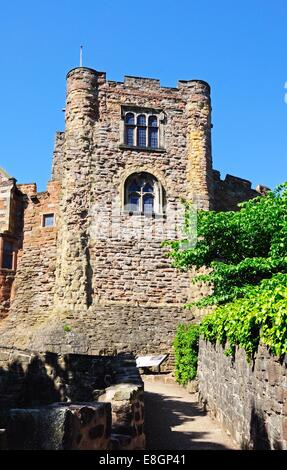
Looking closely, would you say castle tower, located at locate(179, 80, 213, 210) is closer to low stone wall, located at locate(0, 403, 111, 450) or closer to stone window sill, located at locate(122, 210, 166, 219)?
stone window sill, located at locate(122, 210, 166, 219)

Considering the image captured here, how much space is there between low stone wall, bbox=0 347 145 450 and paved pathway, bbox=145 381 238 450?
3.39 feet

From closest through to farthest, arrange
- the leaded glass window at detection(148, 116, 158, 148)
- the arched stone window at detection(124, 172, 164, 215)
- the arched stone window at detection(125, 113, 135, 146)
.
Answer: the arched stone window at detection(124, 172, 164, 215) → the arched stone window at detection(125, 113, 135, 146) → the leaded glass window at detection(148, 116, 158, 148)

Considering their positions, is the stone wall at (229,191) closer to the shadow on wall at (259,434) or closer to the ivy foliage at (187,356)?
the ivy foliage at (187,356)

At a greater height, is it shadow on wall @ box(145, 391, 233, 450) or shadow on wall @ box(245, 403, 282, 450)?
shadow on wall @ box(245, 403, 282, 450)

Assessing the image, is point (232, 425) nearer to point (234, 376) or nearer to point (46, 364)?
point (234, 376)

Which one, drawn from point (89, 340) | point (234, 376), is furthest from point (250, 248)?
point (89, 340)

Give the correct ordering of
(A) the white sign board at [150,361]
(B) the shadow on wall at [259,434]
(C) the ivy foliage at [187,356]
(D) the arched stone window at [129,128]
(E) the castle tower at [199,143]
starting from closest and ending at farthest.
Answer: (B) the shadow on wall at [259,434], (C) the ivy foliage at [187,356], (A) the white sign board at [150,361], (E) the castle tower at [199,143], (D) the arched stone window at [129,128]

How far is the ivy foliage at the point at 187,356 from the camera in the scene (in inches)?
552

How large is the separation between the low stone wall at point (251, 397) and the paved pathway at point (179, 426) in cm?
27

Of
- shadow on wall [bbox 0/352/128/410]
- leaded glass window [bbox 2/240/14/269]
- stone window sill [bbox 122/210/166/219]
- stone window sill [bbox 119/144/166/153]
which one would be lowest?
shadow on wall [bbox 0/352/128/410]

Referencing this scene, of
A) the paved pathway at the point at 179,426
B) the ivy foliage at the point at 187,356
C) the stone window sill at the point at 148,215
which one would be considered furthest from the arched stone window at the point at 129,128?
the paved pathway at the point at 179,426

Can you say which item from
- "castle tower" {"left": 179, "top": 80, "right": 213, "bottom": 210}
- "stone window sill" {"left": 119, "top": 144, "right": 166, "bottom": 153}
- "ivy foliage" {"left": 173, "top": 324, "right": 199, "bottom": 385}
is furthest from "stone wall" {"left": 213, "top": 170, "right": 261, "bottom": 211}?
"ivy foliage" {"left": 173, "top": 324, "right": 199, "bottom": 385}

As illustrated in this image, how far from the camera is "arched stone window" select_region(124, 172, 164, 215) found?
1972 cm
